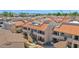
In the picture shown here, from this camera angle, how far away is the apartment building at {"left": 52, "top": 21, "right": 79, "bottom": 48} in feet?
6.48

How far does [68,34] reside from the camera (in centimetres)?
202

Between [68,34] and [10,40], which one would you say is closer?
[68,34]

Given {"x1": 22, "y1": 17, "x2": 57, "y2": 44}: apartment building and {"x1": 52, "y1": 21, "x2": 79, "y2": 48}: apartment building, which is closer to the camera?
{"x1": 52, "y1": 21, "x2": 79, "y2": 48}: apartment building

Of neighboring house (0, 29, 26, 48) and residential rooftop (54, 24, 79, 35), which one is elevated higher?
residential rooftop (54, 24, 79, 35)

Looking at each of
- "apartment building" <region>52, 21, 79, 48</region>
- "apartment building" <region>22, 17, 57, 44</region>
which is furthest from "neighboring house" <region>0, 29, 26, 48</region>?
"apartment building" <region>52, 21, 79, 48</region>

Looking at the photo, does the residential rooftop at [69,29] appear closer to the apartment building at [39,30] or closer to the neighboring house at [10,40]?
the apartment building at [39,30]

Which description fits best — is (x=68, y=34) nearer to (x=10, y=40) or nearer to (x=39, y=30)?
(x=39, y=30)

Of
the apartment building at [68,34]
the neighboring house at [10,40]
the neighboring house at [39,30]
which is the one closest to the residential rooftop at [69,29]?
the apartment building at [68,34]

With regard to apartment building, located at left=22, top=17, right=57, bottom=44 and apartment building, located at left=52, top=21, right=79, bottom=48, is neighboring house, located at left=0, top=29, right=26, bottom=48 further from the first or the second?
apartment building, located at left=52, top=21, right=79, bottom=48

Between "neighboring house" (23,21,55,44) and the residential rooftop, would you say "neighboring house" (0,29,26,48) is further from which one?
the residential rooftop

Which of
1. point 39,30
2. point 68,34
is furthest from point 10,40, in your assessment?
point 68,34

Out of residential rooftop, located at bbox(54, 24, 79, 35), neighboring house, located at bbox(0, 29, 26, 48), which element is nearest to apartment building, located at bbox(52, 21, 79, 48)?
residential rooftop, located at bbox(54, 24, 79, 35)
